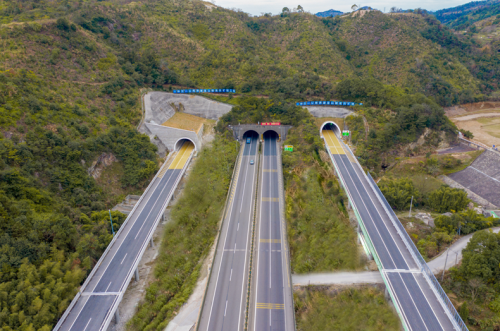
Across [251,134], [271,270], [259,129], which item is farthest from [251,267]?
[251,134]

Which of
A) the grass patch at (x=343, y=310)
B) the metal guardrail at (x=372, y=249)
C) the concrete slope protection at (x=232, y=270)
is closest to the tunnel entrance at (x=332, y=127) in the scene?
the metal guardrail at (x=372, y=249)

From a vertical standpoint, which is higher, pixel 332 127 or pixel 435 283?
pixel 332 127

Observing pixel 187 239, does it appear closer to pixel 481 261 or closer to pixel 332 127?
pixel 481 261

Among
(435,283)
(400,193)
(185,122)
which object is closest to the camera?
(435,283)

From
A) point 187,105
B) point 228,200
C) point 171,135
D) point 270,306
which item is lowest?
point 270,306

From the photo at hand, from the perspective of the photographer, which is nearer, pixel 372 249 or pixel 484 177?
pixel 372 249

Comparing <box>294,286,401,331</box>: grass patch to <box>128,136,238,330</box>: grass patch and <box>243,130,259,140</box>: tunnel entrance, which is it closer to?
<box>128,136,238,330</box>: grass patch

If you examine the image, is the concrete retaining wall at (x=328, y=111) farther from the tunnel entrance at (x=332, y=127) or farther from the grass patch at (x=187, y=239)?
the grass patch at (x=187, y=239)
